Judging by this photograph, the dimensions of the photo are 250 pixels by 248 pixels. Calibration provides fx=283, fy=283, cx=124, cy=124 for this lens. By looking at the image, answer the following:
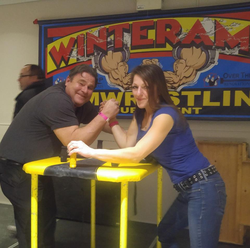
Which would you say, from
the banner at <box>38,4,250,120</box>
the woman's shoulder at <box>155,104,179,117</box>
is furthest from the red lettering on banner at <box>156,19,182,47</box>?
the woman's shoulder at <box>155,104,179,117</box>

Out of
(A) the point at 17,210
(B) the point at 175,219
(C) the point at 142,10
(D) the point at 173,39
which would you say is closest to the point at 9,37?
(C) the point at 142,10

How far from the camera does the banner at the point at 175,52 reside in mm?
2621

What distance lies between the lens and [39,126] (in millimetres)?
1770

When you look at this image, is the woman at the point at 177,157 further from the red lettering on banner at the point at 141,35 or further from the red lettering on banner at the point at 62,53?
the red lettering on banner at the point at 62,53

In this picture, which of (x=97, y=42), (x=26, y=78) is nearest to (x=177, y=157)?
(x=26, y=78)

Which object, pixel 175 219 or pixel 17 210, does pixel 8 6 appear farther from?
pixel 175 219

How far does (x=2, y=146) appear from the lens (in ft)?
5.97

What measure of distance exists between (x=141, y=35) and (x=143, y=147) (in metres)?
1.83

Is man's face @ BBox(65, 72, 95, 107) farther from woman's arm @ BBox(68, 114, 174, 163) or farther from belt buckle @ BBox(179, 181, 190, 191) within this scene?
belt buckle @ BBox(179, 181, 190, 191)

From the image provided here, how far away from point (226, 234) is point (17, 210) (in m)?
1.81

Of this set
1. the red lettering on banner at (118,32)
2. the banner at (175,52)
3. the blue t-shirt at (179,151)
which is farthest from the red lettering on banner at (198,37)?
the blue t-shirt at (179,151)

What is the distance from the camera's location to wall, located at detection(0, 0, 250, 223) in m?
2.74

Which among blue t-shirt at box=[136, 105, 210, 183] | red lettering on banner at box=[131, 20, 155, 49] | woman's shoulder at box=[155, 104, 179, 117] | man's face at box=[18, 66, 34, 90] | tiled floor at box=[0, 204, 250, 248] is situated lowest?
tiled floor at box=[0, 204, 250, 248]

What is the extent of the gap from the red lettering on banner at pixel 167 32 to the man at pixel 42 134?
3.87 feet
